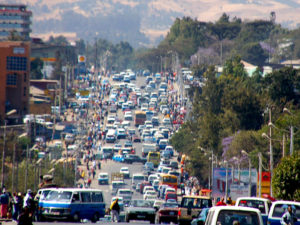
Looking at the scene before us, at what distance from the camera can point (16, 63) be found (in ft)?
540

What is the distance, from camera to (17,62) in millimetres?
164875

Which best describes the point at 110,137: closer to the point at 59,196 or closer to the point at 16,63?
the point at 16,63

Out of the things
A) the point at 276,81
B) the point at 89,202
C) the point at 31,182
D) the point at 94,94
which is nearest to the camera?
the point at 89,202

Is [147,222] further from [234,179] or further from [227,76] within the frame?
[227,76]

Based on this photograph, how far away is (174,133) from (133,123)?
18076 mm

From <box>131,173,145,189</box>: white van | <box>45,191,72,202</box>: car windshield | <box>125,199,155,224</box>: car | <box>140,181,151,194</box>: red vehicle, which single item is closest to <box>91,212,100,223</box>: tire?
<box>45,191,72,202</box>: car windshield

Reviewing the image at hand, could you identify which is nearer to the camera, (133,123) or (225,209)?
(225,209)

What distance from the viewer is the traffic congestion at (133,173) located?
131ft

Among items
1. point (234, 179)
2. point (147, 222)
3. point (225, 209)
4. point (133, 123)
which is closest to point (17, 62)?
point (133, 123)

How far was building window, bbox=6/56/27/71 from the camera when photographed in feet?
539

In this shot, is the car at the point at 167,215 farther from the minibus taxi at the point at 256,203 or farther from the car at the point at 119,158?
the car at the point at 119,158

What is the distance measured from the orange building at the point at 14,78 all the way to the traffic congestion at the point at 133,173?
9.09 meters

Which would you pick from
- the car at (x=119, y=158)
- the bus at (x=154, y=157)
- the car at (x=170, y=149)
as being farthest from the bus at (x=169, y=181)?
the car at (x=170, y=149)

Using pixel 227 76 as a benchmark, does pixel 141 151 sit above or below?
below
